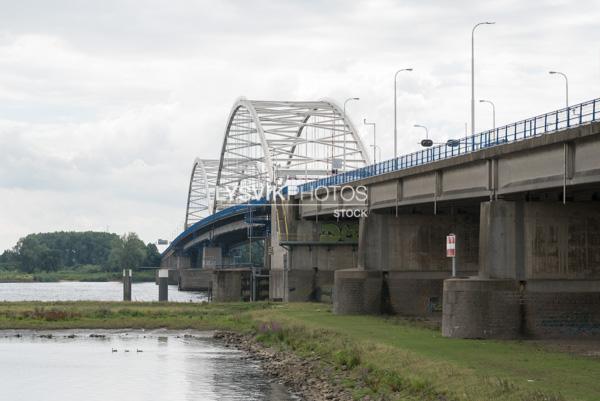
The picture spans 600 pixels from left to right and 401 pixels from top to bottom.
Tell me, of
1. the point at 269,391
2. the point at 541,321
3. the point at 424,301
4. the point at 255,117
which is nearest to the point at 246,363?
the point at 269,391

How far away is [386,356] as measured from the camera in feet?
131

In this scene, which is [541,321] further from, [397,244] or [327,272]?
[327,272]

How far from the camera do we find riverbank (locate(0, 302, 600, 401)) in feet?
103

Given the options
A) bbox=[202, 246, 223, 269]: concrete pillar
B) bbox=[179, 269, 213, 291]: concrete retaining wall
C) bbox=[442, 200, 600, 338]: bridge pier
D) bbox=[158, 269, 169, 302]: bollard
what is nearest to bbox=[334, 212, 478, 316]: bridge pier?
bbox=[442, 200, 600, 338]: bridge pier

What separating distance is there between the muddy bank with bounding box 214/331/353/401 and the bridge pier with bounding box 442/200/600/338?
7.00 m

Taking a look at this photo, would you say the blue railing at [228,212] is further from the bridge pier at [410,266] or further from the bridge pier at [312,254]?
the bridge pier at [410,266]

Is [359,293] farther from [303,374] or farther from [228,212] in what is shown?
[228,212]

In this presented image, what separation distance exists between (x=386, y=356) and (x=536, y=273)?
1140 cm

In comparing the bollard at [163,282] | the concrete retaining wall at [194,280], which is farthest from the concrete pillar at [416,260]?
the concrete retaining wall at [194,280]

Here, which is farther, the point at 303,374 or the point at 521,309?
the point at 521,309

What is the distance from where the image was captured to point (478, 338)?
46.8 meters

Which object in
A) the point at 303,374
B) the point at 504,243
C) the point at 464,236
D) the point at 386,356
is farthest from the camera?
the point at 464,236

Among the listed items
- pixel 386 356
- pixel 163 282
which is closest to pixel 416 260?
pixel 386 356

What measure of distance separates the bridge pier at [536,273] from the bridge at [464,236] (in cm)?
4
